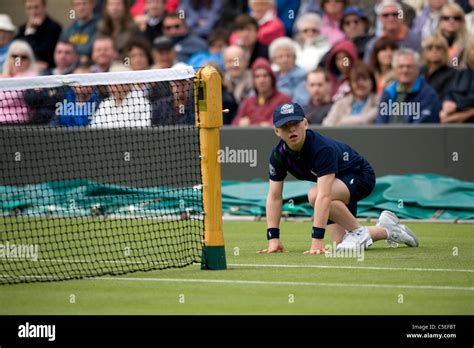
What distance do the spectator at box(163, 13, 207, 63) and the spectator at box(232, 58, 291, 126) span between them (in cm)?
247

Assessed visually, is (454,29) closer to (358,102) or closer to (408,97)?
(408,97)

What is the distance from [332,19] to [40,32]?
21.3ft

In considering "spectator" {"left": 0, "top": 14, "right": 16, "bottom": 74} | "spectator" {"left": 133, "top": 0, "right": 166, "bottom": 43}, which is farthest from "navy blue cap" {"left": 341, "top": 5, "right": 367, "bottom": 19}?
"spectator" {"left": 0, "top": 14, "right": 16, "bottom": 74}

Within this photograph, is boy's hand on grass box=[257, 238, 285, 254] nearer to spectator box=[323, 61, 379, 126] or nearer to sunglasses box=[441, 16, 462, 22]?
spectator box=[323, 61, 379, 126]

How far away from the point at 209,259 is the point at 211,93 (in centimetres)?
155

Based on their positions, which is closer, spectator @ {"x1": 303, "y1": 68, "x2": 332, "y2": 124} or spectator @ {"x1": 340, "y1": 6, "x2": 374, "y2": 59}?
spectator @ {"x1": 303, "y1": 68, "x2": 332, "y2": 124}

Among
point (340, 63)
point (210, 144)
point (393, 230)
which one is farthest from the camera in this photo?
point (340, 63)

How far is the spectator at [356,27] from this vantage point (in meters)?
20.1

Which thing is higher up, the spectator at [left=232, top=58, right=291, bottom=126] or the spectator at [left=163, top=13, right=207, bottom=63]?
the spectator at [left=163, top=13, right=207, bottom=63]

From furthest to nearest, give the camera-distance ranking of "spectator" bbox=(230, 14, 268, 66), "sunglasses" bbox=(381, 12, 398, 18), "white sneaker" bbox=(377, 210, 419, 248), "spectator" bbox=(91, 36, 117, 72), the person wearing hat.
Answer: "spectator" bbox=(91, 36, 117, 72) < "spectator" bbox=(230, 14, 268, 66) < "sunglasses" bbox=(381, 12, 398, 18) < "white sneaker" bbox=(377, 210, 419, 248) < the person wearing hat

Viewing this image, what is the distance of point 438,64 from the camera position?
18484 mm

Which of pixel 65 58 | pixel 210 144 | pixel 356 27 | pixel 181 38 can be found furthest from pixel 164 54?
pixel 210 144

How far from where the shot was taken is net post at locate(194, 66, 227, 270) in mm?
10977

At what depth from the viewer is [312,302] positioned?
30.2ft
